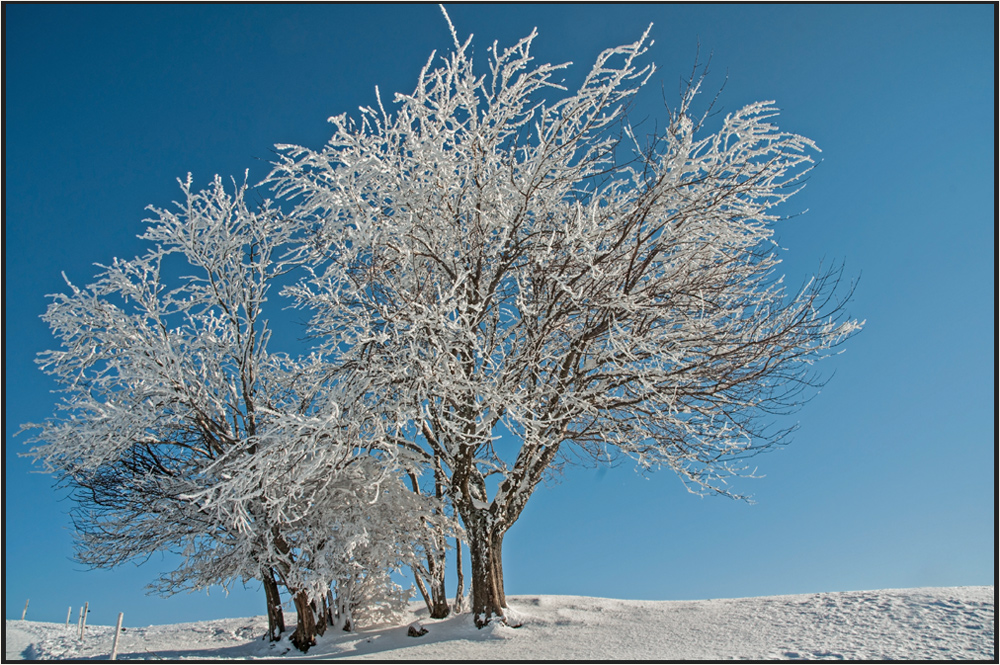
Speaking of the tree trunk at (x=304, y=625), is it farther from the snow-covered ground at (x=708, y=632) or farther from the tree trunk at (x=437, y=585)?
the tree trunk at (x=437, y=585)

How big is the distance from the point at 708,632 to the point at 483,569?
10.3 feet

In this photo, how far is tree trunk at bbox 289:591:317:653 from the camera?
10.1 metres

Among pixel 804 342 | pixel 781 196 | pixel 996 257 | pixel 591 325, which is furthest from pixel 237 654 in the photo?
pixel 996 257

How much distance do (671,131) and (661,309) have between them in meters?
2.51

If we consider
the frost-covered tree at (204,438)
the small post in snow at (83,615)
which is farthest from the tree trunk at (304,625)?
the small post in snow at (83,615)

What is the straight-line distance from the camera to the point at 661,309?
899cm

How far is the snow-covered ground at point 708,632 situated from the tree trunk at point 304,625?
18 centimetres

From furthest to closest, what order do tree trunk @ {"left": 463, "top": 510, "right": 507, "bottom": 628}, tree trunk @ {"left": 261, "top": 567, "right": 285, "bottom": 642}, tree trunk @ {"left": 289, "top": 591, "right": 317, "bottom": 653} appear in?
tree trunk @ {"left": 261, "top": 567, "right": 285, "bottom": 642} < tree trunk @ {"left": 289, "top": 591, "right": 317, "bottom": 653} < tree trunk @ {"left": 463, "top": 510, "right": 507, "bottom": 628}

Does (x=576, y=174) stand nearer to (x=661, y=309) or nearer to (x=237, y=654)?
(x=661, y=309)

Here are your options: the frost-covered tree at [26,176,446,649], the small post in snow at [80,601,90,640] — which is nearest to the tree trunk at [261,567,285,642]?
the frost-covered tree at [26,176,446,649]

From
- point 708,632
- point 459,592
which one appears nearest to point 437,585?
point 459,592

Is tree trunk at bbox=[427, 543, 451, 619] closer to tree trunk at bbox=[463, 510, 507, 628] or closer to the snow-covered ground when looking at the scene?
the snow-covered ground

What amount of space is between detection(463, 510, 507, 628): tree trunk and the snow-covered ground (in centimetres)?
24

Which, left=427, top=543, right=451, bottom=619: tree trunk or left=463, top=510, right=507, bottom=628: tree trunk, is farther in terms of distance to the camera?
left=427, top=543, right=451, bottom=619: tree trunk
